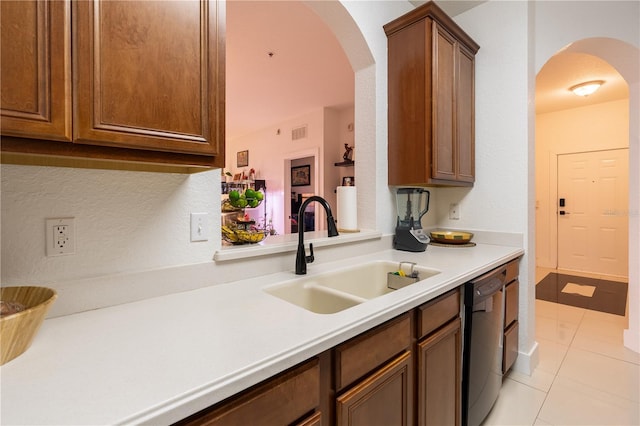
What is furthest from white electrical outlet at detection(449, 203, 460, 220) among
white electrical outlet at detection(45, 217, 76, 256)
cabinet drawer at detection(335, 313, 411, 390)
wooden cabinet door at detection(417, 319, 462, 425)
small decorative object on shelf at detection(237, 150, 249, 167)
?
small decorative object on shelf at detection(237, 150, 249, 167)

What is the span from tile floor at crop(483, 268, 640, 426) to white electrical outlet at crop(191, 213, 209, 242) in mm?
1790

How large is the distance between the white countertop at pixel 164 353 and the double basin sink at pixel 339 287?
170mm

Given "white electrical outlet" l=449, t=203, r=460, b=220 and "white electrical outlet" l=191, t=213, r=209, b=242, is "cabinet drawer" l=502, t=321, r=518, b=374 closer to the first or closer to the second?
"white electrical outlet" l=449, t=203, r=460, b=220

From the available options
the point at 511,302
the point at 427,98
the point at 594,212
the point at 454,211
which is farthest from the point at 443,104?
the point at 594,212

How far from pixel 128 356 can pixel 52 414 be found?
0.59 feet

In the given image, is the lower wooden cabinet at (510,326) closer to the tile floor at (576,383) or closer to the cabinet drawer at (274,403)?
the tile floor at (576,383)

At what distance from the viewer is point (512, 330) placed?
6.58 feet

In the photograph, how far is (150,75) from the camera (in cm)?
78

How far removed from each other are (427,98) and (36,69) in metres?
1.83

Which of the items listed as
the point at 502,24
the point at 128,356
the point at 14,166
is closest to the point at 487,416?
the point at 128,356

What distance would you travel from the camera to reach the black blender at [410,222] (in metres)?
1.98

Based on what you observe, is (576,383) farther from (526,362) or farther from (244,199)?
(244,199)

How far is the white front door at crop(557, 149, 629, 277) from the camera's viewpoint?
4555 millimetres

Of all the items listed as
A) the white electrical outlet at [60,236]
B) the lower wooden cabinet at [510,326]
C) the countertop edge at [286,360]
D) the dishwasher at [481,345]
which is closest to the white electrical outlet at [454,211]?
the lower wooden cabinet at [510,326]
